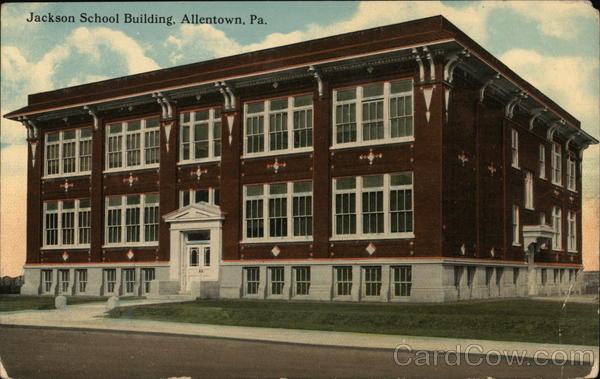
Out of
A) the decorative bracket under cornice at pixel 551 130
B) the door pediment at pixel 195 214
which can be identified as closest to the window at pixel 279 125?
the door pediment at pixel 195 214

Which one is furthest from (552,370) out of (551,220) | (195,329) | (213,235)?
(551,220)

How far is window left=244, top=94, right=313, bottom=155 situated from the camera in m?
30.7

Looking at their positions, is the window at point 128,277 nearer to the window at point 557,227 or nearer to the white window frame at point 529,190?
the white window frame at point 529,190

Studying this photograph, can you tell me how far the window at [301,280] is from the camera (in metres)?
30.3

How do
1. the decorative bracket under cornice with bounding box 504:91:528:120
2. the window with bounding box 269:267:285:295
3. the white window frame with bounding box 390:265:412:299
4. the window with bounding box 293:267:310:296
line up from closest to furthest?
the white window frame with bounding box 390:265:412:299 < the window with bounding box 293:267:310:296 < the decorative bracket under cornice with bounding box 504:91:528:120 < the window with bounding box 269:267:285:295

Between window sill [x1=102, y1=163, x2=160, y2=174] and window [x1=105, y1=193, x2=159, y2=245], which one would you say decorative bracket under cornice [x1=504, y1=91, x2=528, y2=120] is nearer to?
window sill [x1=102, y1=163, x2=160, y2=174]

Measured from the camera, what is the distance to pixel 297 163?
3095 cm

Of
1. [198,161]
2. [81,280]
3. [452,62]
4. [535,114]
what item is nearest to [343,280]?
[198,161]

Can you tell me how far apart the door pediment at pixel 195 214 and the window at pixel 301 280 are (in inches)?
175

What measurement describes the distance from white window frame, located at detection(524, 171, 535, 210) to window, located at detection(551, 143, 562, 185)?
4.22 ft

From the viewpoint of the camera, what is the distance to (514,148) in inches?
1324

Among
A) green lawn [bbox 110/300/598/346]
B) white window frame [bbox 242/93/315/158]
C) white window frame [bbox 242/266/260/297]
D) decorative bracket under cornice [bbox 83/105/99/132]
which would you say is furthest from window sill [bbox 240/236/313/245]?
decorative bracket under cornice [bbox 83/105/99/132]

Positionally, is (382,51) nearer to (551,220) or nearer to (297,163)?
(297,163)

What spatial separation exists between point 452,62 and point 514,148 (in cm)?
824
